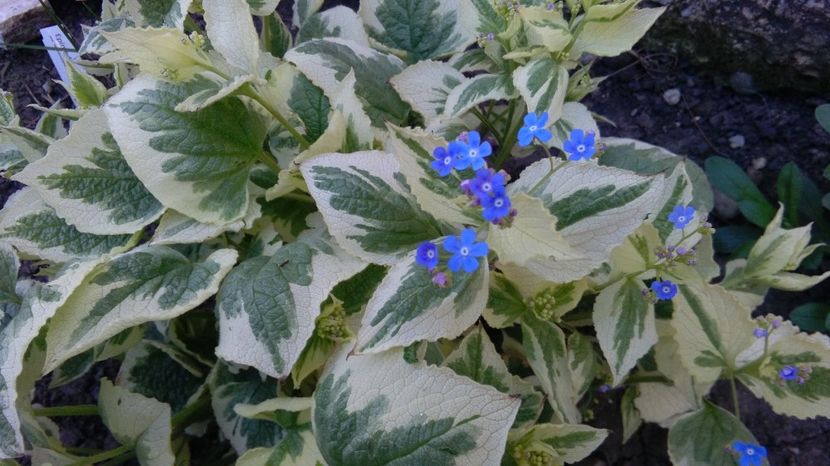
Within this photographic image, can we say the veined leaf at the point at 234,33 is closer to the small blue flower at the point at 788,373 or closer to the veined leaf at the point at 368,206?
the veined leaf at the point at 368,206

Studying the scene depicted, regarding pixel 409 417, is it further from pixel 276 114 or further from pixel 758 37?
pixel 758 37

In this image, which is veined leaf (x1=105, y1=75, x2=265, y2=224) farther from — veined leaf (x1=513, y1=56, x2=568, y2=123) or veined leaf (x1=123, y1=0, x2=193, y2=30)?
veined leaf (x1=513, y1=56, x2=568, y2=123)

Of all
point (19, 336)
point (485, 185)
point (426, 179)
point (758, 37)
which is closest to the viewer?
point (485, 185)

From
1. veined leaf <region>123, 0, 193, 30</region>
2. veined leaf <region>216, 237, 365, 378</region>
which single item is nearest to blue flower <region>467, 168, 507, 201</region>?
veined leaf <region>216, 237, 365, 378</region>

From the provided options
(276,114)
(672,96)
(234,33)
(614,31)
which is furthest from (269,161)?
(672,96)

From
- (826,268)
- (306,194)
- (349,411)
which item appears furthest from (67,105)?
(826,268)

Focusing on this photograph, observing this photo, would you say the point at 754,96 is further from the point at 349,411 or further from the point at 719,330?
the point at 349,411

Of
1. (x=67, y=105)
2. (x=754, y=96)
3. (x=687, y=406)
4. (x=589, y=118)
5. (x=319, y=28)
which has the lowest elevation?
(x=687, y=406)
